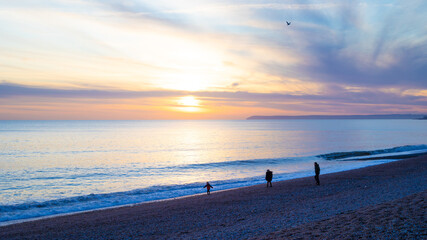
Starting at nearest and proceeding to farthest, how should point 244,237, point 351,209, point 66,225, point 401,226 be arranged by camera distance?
point 401,226
point 244,237
point 351,209
point 66,225

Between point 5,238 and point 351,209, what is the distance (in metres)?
16.2

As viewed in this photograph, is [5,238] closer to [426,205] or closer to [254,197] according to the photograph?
[254,197]

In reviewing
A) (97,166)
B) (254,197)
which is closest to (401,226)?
(254,197)

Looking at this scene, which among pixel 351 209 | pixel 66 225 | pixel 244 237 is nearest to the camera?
pixel 244 237

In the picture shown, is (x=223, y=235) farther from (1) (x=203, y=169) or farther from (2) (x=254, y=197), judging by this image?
(1) (x=203, y=169)

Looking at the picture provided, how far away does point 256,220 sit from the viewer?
536 inches

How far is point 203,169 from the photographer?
40.8 metres

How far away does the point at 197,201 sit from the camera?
20.6 metres

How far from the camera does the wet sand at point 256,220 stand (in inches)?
385

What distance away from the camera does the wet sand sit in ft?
32.1

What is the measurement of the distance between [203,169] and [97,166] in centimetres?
1590

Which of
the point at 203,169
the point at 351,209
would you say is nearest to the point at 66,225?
the point at 351,209

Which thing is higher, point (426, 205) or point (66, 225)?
point (426, 205)

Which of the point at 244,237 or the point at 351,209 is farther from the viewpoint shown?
the point at 351,209
